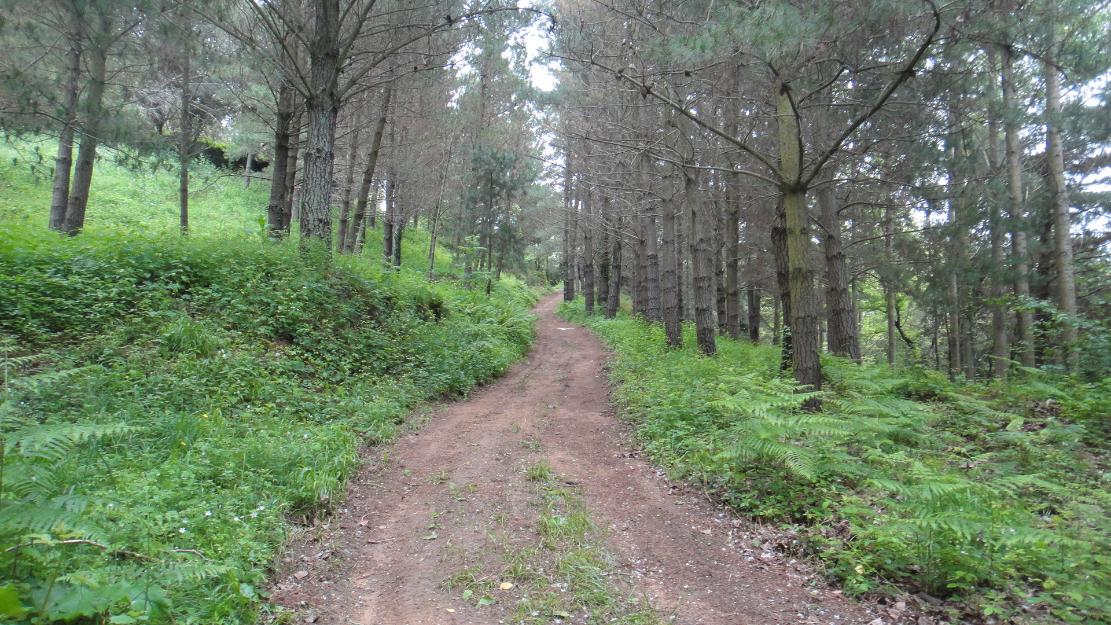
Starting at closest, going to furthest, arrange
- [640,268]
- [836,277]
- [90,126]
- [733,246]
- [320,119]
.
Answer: [90,126], [320,119], [836,277], [733,246], [640,268]

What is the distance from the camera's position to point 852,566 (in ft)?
13.5

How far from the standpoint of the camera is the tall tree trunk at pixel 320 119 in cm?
1020

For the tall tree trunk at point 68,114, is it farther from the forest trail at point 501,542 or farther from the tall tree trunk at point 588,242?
the tall tree trunk at point 588,242

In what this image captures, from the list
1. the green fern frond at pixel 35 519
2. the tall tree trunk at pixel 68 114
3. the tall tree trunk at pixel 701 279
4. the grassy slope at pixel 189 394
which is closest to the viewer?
the green fern frond at pixel 35 519

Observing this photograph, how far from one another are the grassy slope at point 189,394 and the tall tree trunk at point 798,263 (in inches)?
225

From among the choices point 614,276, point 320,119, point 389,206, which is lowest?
point 614,276

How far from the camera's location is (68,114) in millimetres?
7953

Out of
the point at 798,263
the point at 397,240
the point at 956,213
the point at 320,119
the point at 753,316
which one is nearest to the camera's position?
the point at 798,263

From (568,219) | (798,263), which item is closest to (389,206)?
(568,219)

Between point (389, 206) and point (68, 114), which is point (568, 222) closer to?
point (389, 206)

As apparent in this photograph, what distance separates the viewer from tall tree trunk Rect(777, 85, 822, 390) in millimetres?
7246

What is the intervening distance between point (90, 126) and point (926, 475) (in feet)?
37.6

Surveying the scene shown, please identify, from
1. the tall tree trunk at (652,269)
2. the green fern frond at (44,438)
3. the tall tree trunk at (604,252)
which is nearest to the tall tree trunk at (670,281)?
the tall tree trunk at (652,269)

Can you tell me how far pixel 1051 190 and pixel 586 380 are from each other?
1022cm
